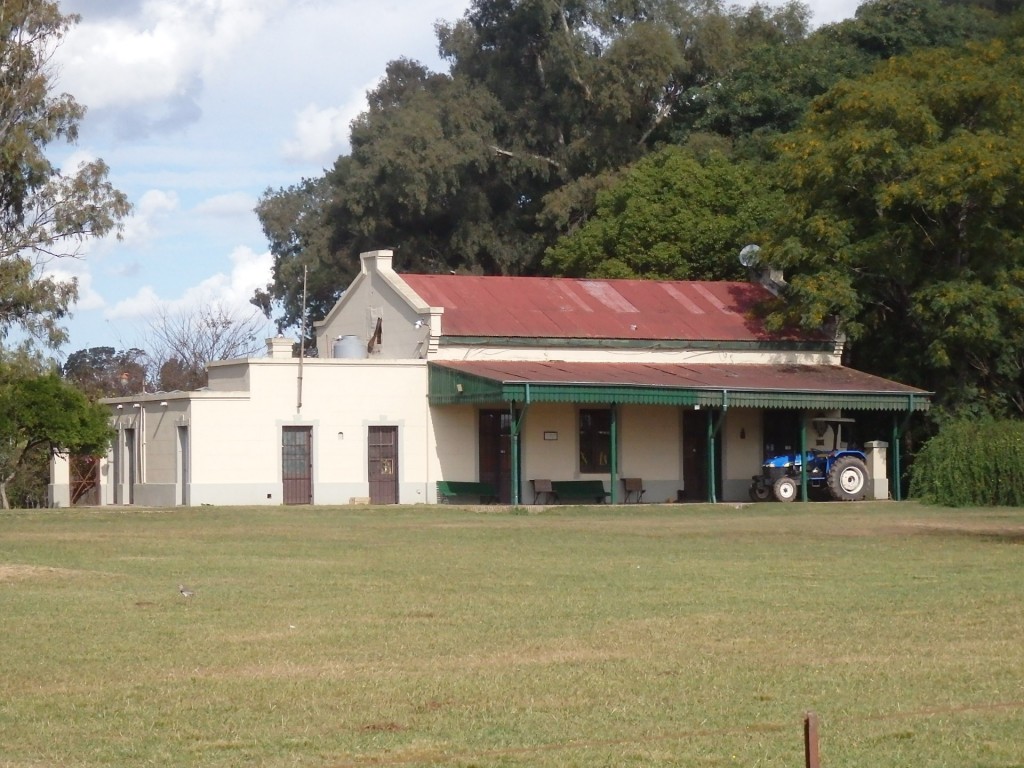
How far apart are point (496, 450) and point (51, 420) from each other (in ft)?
35.7

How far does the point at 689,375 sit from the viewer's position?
38.6 meters

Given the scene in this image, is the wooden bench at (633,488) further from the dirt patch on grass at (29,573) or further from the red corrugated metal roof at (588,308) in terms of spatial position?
the dirt patch on grass at (29,573)

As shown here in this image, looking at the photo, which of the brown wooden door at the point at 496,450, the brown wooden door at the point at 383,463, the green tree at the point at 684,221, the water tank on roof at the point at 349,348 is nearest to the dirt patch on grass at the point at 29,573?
the brown wooden door at the point at 383,463

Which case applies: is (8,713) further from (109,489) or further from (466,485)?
(109,489)

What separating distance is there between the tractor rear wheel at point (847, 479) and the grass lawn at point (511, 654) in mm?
14954

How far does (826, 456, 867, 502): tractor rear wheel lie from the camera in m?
38.4

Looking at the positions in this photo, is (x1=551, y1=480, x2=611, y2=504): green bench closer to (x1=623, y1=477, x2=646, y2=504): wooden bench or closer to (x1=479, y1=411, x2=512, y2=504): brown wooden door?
(x1=623, y1=477, x2=646, y2=504): wooden bench

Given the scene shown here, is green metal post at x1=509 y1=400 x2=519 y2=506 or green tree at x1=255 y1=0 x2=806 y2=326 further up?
green tree at x1=255 y1=0 x2=806 y2=326

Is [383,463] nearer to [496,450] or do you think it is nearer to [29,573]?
[496,450]

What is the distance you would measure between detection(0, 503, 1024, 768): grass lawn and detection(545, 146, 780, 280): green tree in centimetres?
2530

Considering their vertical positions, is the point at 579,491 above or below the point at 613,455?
below

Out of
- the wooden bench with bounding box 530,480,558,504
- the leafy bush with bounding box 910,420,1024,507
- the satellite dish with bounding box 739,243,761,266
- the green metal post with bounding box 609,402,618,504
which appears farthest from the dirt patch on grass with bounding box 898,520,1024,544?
the satellite dish with bounding box 739,243,761,266

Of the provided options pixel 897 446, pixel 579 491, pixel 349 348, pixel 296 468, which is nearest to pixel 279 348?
pixel 349 348

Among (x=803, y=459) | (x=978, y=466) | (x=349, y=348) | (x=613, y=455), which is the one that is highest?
(x=349, y=348)
